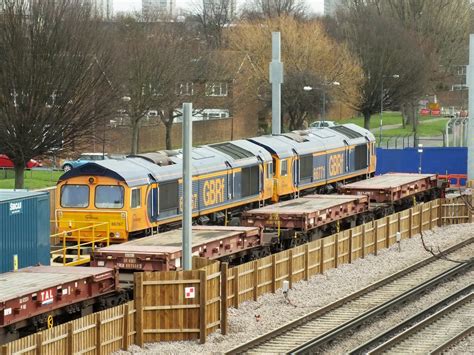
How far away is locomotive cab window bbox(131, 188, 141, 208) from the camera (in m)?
32.6

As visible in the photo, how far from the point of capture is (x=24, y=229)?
26859 millimetres

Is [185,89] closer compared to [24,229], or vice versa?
[24,229]

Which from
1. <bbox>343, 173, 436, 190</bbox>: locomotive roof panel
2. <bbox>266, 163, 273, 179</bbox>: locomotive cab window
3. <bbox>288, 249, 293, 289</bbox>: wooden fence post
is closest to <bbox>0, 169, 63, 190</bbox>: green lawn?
<bbox>266, 163, 273, 179</bbox>: locomotive cab window

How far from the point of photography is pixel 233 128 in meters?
89.4

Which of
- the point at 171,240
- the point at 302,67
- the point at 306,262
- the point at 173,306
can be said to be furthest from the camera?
the point at 302,67

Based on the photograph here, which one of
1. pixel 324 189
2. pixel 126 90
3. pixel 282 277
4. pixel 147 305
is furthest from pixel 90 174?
pixel 126 90

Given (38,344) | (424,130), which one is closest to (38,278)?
(38,344)

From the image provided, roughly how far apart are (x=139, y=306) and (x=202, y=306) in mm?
1532

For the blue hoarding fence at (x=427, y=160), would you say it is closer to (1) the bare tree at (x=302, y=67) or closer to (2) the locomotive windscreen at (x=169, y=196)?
(1) the bare tree at (x=302, y=67)

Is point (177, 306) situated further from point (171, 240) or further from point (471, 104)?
point (471, 104)

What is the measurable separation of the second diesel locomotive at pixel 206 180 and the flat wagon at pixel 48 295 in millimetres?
6300

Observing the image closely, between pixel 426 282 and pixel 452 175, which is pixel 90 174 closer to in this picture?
pixel 426 282

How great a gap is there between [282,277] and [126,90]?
104 feet

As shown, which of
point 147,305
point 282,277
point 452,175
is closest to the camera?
point 147,305
